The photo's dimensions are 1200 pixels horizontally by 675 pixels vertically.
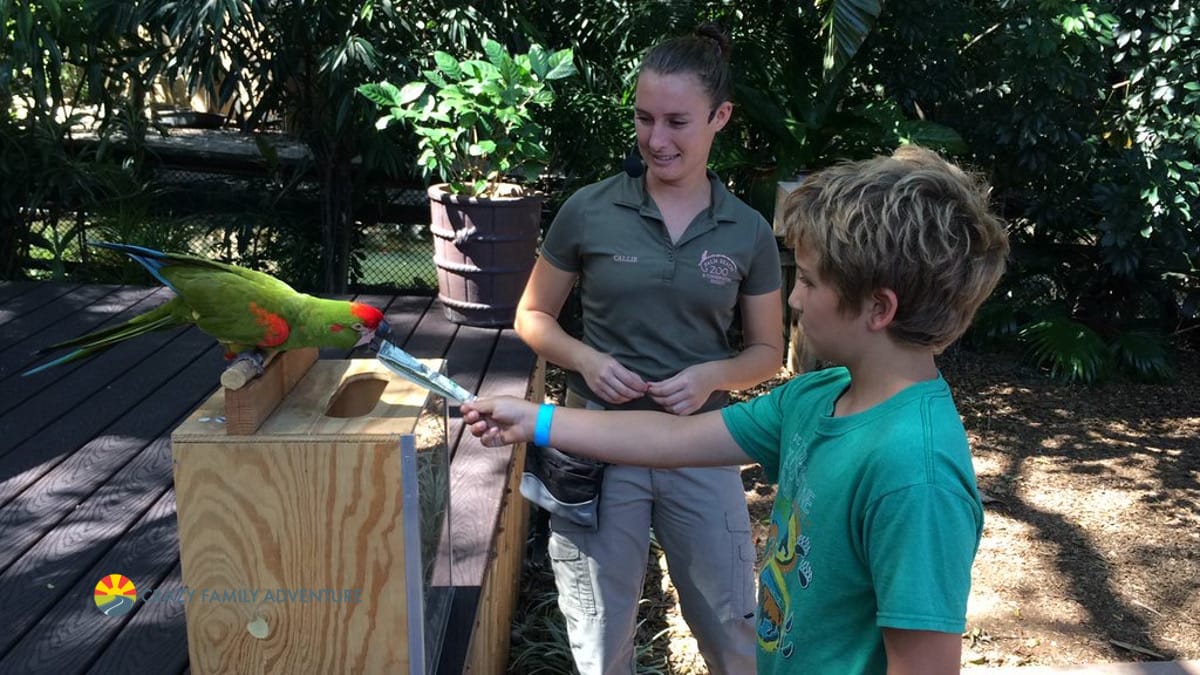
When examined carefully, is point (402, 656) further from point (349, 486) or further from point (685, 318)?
point (685, 318)

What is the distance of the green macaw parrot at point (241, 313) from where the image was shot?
1787 mm

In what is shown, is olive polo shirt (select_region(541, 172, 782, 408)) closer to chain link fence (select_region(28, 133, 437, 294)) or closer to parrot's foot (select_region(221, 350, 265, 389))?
parrot's foot (select_region(221, 350, 265, 389))

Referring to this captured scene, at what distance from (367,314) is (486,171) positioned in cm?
266

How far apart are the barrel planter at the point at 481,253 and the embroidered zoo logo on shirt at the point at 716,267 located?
2154 millimetres

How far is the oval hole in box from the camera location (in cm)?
195

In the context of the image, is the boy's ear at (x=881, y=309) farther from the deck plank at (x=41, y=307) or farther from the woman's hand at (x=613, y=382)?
the deck plank at (x=41, y=307)

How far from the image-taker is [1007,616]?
3518mm

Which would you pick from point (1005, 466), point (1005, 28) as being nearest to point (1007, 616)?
point (1005, 466)

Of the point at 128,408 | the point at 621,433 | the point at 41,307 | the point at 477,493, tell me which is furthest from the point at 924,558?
the point at 41,307

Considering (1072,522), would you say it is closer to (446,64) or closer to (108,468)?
(446,64)

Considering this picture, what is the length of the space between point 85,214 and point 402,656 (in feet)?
16.8

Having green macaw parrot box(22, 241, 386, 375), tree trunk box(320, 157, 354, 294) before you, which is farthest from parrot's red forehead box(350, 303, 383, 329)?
tree trunk box(320, 157, 354, 294)

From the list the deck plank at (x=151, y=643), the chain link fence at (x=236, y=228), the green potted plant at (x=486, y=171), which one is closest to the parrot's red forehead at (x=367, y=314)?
the deck plank at (x=151, y=643)

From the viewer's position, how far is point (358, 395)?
1977 mm
